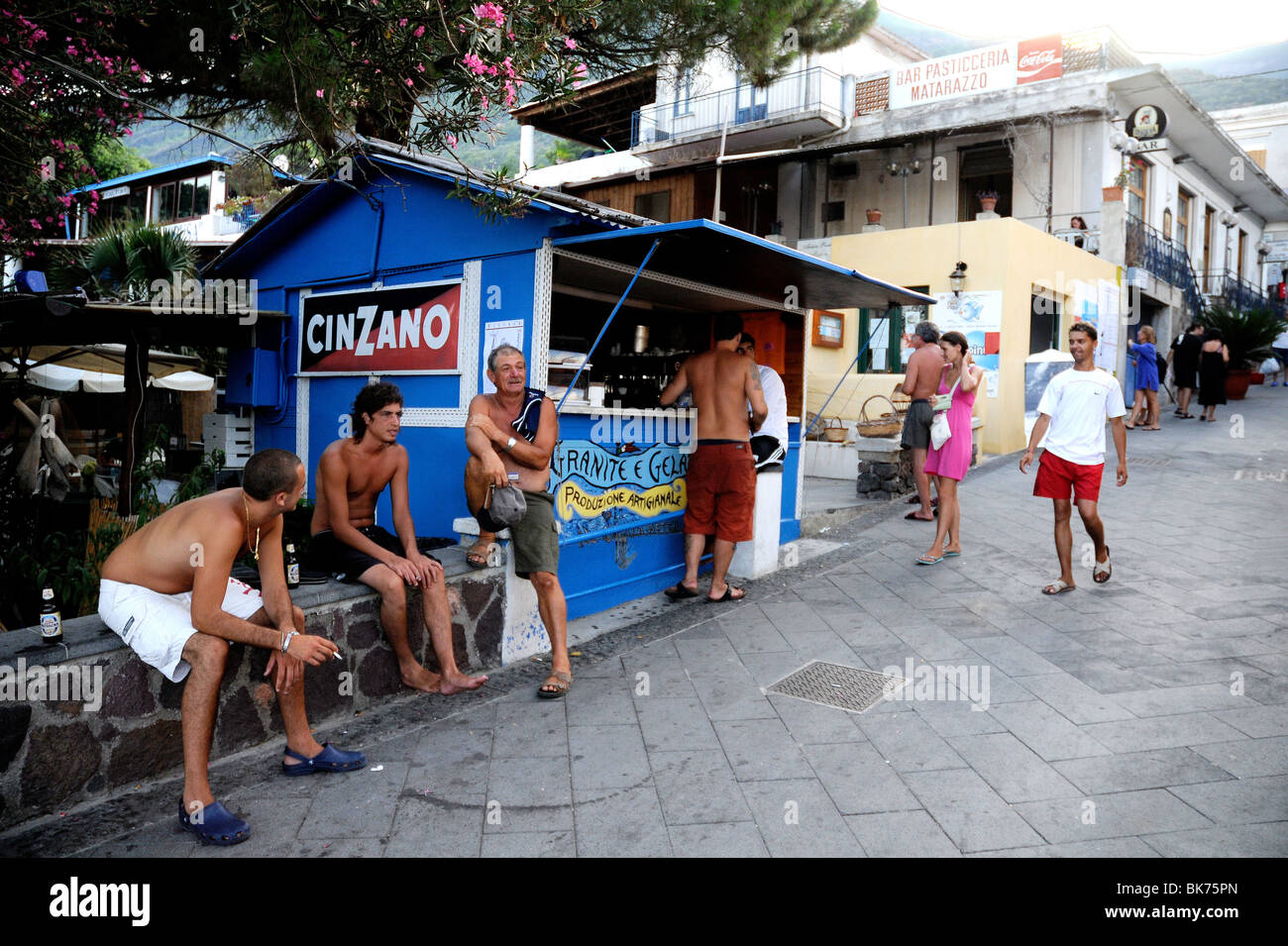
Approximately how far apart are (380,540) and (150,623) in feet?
5.16

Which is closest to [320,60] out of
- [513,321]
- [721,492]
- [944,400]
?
[513,321]

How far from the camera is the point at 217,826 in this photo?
3.08 meters

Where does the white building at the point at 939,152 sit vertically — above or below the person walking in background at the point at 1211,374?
above

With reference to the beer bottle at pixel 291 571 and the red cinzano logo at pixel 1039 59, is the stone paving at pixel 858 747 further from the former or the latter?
the red cinzano logo at pixel 1039 59

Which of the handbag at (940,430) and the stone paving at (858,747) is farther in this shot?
the handbag at (940,430)

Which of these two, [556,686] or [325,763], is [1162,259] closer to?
[556,686]

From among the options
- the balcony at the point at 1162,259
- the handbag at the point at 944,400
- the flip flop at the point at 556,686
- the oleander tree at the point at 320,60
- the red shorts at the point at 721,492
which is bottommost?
the flip flop at the point at 556,686

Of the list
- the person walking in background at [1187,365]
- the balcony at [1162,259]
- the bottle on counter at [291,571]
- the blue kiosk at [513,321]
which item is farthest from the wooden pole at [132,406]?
the balcony at [1162,259]

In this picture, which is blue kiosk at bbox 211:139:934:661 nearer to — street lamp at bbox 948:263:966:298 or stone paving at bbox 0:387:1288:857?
stone paving at bbox 0:387:1288:857

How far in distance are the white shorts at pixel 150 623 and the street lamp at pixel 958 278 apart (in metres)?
12.7

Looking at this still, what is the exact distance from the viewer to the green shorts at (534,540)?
4828 millimetres

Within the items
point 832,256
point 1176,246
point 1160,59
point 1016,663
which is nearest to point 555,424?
point 1016,663

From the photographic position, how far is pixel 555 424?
5.01 metres
